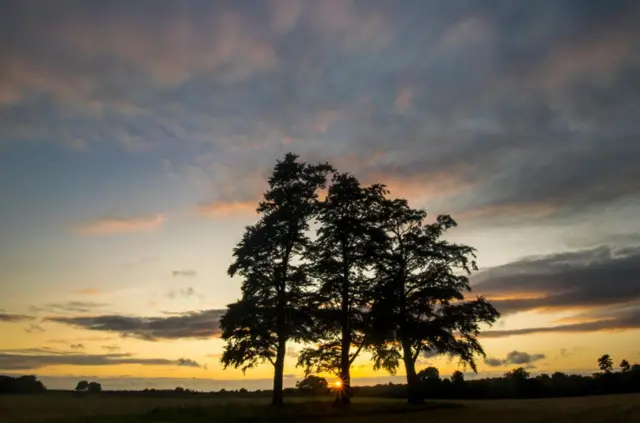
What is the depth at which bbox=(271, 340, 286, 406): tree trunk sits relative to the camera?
37.7m

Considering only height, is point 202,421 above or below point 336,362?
below

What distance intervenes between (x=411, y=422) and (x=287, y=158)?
24.9 m

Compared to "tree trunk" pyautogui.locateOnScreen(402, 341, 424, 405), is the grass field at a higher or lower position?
lower

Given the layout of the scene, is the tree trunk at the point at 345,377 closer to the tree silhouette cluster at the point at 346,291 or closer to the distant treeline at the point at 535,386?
the tree silhouette cluster at the point at 346,291

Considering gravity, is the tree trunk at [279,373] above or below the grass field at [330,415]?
above

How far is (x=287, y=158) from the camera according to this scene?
44469 millimetres

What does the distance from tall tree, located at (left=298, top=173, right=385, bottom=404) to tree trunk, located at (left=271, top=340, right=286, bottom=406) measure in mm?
2129

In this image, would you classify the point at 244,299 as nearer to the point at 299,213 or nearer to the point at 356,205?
the point at 299,213

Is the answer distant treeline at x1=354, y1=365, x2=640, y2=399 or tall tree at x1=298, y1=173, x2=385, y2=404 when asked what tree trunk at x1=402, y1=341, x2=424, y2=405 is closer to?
tall tree at x1=298, y1=173, x2=385, y2=404

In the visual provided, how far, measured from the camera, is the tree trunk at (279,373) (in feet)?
124

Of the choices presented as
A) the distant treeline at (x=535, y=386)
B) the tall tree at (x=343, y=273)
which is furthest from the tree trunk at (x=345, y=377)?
the distant treeline at (x=535, y=386)

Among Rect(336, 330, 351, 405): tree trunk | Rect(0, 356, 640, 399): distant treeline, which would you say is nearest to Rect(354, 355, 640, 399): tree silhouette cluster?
Rect(0, 356, 640, 399): distant treeline

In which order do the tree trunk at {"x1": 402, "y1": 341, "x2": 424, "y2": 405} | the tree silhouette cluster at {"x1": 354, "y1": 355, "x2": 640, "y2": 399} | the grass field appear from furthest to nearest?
the tree silhouette cluster at {"x1": 354, "y1": 355, "x2": 640, "y2": 399}
the tree trunk at {"x1": 402, "y1": 341, "x2": 424, "y2": 405}
the grass field

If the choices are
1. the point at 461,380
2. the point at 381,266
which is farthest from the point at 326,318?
the point at 461,380
